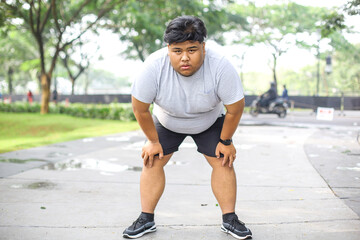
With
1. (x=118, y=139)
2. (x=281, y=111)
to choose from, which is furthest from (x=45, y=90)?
(x=118, y=139)

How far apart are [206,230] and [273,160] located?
3570mm

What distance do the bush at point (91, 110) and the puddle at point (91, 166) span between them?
419 inches

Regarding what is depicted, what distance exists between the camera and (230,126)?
2848 mm

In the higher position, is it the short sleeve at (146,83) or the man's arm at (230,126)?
the short sleeve at (146,83)

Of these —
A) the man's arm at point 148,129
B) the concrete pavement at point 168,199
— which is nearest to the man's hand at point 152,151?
the man's arm at point 148,129

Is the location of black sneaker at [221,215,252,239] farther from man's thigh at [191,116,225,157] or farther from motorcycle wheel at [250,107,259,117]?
motorcycle wheel at [250,107,259,117]

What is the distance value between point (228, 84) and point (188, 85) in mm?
265

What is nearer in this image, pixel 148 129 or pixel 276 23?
pixel 148 129

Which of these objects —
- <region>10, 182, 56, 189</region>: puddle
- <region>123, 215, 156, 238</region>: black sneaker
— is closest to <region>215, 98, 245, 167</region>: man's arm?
<region>123, 215, 156, 238</region>: black sneaker

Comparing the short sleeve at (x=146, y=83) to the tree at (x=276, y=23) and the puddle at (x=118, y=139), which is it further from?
the tree at (x=276, y=23)

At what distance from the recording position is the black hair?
2.59 meters

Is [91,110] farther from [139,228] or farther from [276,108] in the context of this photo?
[139,228]

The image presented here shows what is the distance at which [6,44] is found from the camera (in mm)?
39031

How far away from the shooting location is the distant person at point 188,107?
2637 mm
